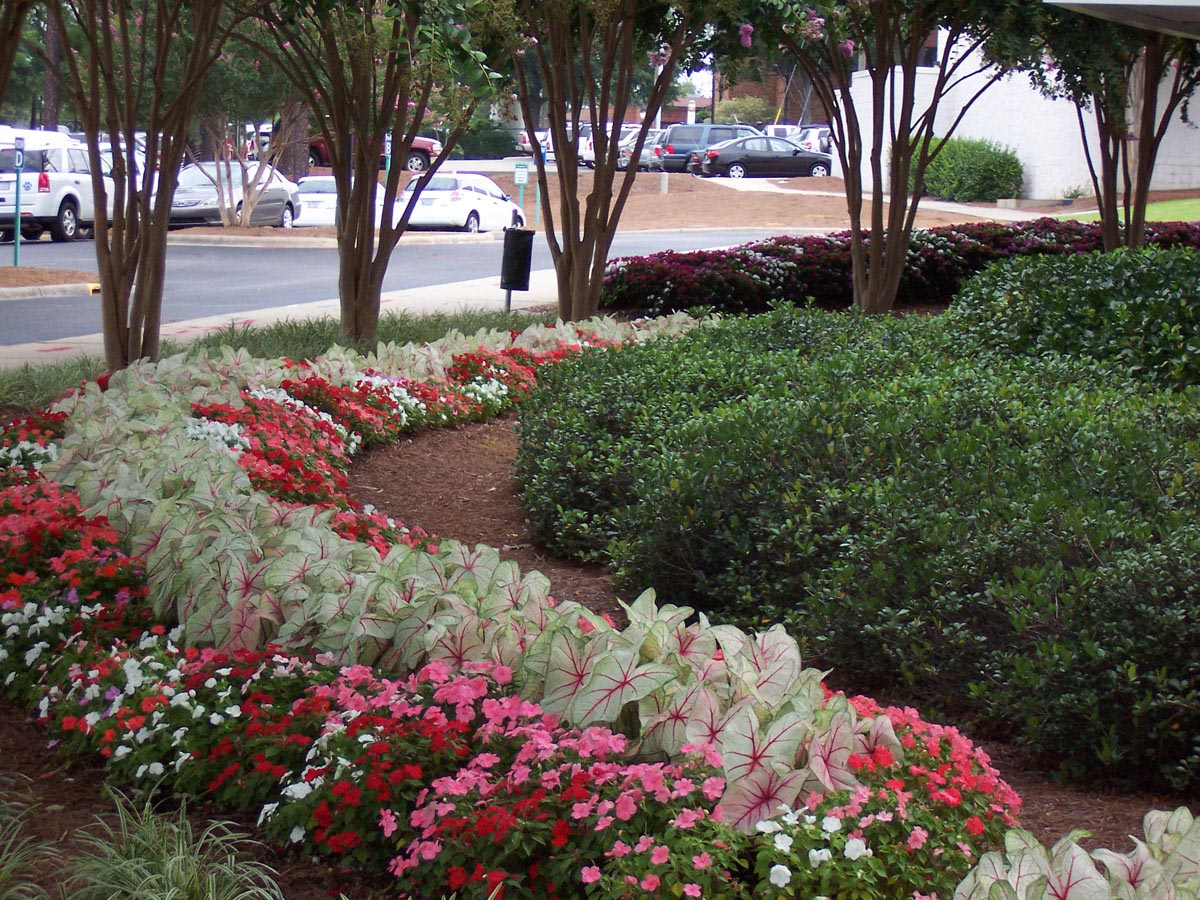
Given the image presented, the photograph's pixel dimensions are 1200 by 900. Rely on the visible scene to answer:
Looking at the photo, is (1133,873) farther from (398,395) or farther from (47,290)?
(47,290)

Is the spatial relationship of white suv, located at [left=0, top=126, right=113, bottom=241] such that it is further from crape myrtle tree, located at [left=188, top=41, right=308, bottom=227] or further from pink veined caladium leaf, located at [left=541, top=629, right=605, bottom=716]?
pink veined caladium leaf, located at [left=541, top=629, right=605, bottom=716]

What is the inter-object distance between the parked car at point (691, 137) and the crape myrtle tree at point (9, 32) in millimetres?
40753

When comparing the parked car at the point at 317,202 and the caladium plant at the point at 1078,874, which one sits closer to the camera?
the caladium plant at the point at 1078,874

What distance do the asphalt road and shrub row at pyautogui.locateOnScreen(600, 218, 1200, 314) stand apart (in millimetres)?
4791

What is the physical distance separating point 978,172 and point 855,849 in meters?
37.0

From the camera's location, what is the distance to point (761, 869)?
231 cm

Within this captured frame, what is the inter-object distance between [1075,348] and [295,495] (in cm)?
475

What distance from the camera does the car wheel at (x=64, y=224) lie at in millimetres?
24688

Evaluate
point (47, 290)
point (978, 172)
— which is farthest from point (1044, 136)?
point (47, 290)

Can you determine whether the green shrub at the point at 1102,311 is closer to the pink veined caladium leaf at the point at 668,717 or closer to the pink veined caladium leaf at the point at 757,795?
the pink veined caladium leaf at the point at 668,717

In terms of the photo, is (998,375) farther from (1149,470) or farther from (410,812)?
(410,812)

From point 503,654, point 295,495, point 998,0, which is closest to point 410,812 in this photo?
point 503,654

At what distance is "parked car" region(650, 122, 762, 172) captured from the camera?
4575 centimetres

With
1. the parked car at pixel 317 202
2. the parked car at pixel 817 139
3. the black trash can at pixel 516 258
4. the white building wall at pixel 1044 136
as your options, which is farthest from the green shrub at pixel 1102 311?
the parked car at pixel 817 139
